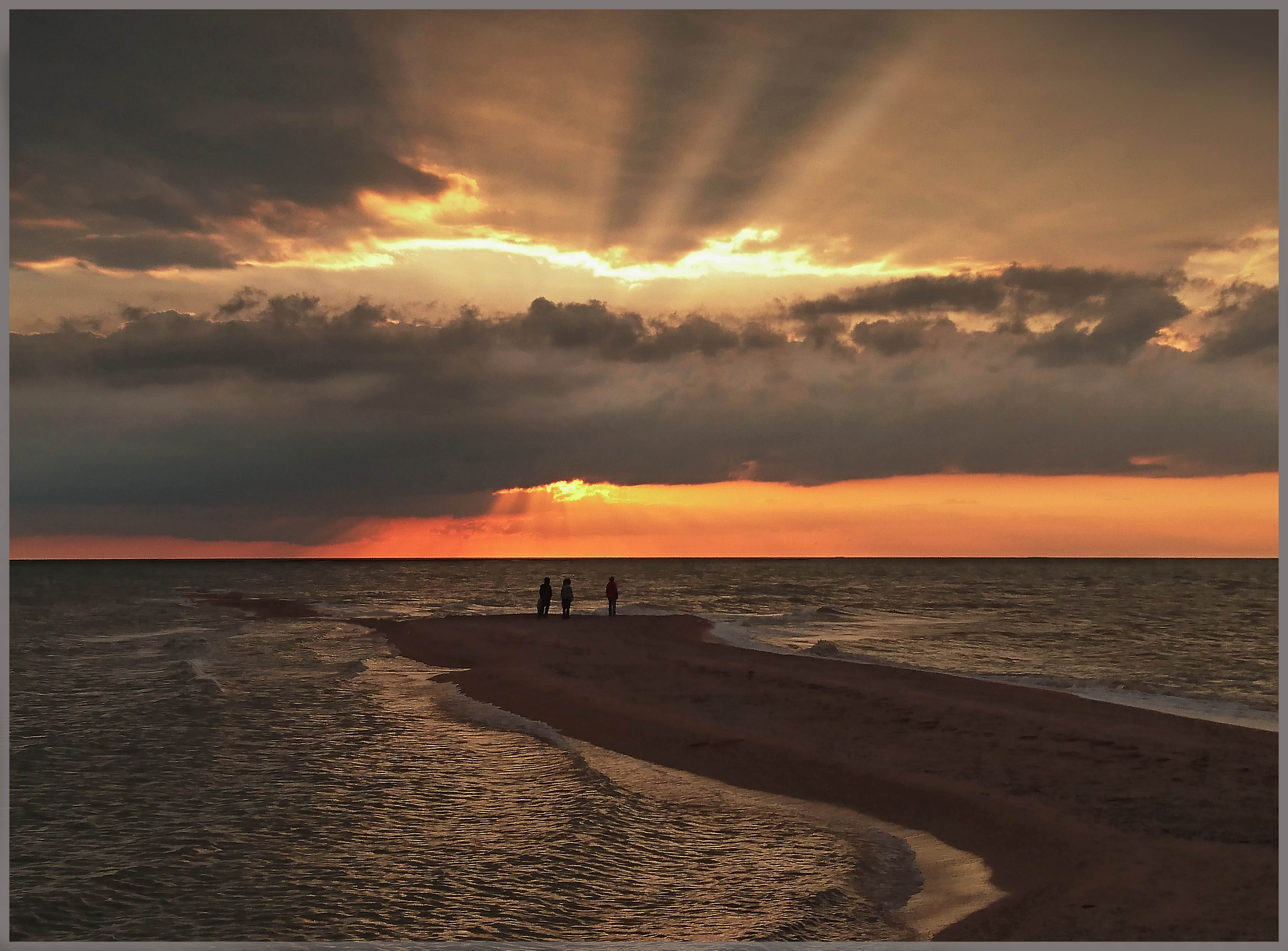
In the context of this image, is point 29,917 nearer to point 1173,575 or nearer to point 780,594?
point 780,594

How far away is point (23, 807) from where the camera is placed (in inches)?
598

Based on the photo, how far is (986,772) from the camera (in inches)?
632

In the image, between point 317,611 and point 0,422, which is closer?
point 0,422

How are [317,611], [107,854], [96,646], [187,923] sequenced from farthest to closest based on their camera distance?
[317,611], [96,646], [107,854], [187,923]

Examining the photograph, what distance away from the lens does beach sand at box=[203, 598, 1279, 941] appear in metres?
10.3

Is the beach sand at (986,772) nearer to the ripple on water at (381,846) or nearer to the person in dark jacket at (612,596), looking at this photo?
the ripple on water at (381,846)

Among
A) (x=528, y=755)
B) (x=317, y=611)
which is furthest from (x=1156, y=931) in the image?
(x=317, y=611)

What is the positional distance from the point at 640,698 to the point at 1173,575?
603 feet

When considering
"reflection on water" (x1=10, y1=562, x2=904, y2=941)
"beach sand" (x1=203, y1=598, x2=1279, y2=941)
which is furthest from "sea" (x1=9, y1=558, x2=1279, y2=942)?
"beach sand" (x1=203, y1=598, x2=1279, y2=941)

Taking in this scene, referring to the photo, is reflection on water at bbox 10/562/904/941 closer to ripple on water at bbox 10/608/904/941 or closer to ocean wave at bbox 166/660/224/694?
ripple on water at bbox 10/608/904/941

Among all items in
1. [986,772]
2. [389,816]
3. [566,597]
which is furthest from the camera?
[566,597]

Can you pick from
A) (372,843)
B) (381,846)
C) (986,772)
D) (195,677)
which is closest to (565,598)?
(195,677)

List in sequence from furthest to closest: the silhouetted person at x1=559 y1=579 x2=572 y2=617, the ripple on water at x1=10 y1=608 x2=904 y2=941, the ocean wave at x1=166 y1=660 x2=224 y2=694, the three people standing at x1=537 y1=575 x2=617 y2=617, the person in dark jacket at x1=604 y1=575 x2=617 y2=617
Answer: the person in dark jacket at x1=604 y1=575 x2=617 y2=617 < the three people standing at x1=537 y1=575 x2=617 y2=617 < the silhouetted person at x1=559 y1=579 x2=572 y2=617 < the ocean wave at x1=166 y1=660 x2=224 y2=694 < the ripple on water at x1=10 y1=608 x2=904 y2=941

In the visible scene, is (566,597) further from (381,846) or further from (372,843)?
(381,846)
